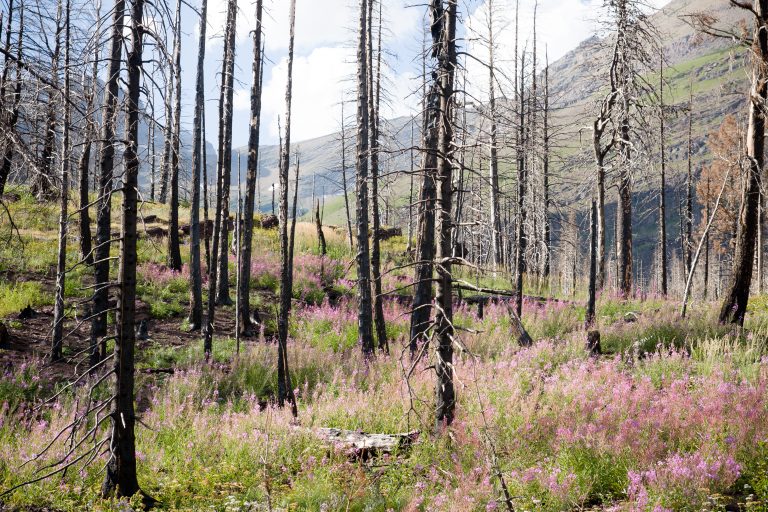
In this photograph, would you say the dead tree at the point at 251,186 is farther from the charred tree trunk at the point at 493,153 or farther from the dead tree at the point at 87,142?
the charred tree trunk at the point at 493,153

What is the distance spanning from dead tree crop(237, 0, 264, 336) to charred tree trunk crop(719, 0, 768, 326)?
11.6 metres

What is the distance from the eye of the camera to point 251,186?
1331 cm

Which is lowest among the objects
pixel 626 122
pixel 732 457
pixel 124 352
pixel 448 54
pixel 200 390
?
pixel 200 390

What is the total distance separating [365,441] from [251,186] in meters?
9.39

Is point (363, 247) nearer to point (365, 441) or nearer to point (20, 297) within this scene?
point (365, 441)

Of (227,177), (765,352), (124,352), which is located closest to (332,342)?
(227,177)

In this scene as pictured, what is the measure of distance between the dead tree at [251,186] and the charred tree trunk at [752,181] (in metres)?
11.6

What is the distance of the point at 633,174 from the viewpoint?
1407 cm

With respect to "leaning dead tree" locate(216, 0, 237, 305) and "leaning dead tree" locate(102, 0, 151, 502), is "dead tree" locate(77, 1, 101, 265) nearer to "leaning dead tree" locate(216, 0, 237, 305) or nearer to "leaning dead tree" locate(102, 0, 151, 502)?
"leaning dead tree" locate(102, 0, 151, 502)

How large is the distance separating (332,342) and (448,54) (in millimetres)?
8287

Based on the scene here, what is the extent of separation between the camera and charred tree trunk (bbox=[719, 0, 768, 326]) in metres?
10.2

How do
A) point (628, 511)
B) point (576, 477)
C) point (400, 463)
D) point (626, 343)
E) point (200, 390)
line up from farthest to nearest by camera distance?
point (626, 343)
point (200, 390)
point (400, 463)
point (576, 477)
point (628, 511)

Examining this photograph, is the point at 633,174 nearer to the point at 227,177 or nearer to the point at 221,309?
the point at 227,177

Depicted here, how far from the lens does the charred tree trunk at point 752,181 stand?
10227 mm
